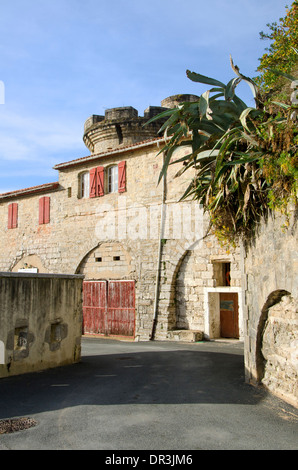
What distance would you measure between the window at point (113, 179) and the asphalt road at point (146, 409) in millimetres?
9071

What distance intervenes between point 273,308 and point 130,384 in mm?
2966

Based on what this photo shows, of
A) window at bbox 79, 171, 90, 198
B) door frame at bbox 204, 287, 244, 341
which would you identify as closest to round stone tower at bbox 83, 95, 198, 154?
window at bbox 79, 171, 90, 198

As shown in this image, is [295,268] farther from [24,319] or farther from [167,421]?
[24,319]

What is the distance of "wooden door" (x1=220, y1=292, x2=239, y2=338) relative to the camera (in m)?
14.5

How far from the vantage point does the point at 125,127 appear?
821 inches

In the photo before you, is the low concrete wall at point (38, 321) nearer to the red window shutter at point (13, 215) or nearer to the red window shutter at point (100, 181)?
the red window shutter at point (100, 181)

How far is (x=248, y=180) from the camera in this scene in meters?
5.86

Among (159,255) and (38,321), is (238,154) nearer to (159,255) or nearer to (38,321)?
(38,321)

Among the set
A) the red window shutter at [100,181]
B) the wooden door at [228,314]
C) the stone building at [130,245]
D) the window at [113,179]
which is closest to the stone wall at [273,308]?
the stone building at [130,245]

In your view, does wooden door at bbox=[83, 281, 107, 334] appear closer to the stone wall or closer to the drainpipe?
the drainpipe

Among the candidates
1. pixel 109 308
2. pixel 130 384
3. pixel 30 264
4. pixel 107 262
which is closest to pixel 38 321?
pixel 130 384
